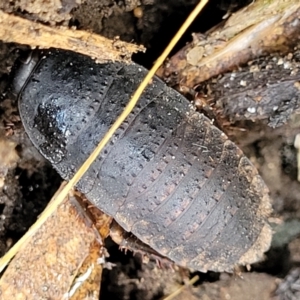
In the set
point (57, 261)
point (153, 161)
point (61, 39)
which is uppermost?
point (61, 39)

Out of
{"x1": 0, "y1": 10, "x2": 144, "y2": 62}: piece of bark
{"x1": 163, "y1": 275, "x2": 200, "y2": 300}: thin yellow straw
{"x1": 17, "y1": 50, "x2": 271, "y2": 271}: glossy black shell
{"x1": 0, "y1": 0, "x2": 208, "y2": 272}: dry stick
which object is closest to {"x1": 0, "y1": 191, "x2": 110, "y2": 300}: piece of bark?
{"x1": 0, "y1": 0, "x2": 208, "y2": 272}: dry stick

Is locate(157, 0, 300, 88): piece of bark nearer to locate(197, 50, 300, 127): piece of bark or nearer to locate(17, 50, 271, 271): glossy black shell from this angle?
locate(197, 50, 300, 127): piece of bark

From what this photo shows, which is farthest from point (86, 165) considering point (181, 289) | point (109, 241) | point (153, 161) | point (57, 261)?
point (181, 289)

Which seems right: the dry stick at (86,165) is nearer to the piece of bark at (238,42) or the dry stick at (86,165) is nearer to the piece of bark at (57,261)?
the piece of bark at (57,261)

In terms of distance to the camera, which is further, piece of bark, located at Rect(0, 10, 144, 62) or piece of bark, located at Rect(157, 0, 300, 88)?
piece of bark, located at Rect(157, 0, 300, 88)

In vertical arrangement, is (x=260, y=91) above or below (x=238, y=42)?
below

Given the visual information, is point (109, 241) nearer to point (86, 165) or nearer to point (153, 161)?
point (86, 165)

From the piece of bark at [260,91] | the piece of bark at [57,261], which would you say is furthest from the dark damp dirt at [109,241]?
the piece of bark at [57,261]

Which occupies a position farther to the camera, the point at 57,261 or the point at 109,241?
the point at 109,241
